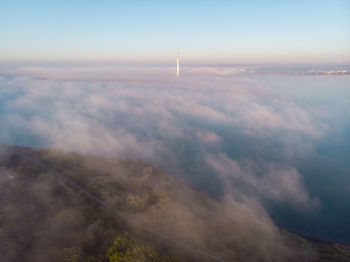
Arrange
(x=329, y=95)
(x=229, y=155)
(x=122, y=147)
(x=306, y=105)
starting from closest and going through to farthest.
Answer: (x=229, y=155), (x=122, y=147), (x=306, y=105), (x=329, y=95)

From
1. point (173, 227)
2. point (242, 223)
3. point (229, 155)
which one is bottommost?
point (229, 155)

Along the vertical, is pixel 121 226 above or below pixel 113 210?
above

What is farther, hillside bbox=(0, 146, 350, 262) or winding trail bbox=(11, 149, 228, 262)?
winding trail bbox=(11, 149, 228, 262)

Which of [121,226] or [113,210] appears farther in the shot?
[113,210]

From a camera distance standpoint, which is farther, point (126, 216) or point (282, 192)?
point (282, 192)

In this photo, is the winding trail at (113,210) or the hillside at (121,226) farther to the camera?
the winding trail at (113,210)

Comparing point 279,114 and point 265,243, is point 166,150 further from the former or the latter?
point 279,114

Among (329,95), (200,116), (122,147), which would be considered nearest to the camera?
(122,147)

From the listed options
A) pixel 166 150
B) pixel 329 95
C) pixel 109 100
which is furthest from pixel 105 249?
pixel 329 95
